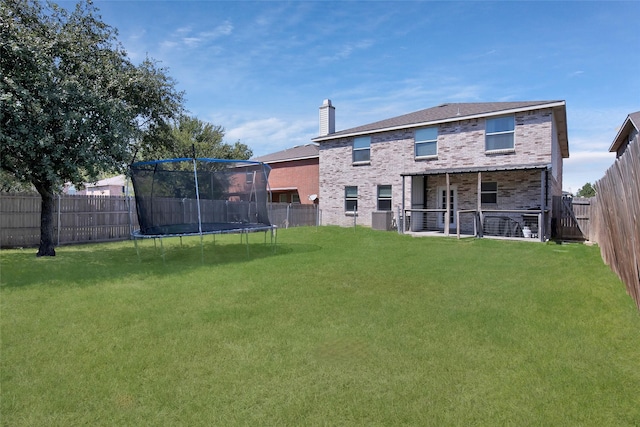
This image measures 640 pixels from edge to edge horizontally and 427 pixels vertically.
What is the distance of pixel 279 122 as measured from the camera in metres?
21.2

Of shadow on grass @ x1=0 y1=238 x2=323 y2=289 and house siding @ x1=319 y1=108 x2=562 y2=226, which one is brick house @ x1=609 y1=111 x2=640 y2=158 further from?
shadow on grass @ x1=0 y1=238 x2=323 y2=289

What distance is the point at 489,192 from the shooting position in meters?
15.0

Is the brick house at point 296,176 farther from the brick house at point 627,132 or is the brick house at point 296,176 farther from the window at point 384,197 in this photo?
the brick house at point 627,132

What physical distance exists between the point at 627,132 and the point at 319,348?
18872mm

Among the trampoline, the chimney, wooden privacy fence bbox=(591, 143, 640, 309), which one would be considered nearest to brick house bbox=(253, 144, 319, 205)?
the chimney

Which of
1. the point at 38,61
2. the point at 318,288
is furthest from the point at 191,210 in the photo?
the point at 318,288

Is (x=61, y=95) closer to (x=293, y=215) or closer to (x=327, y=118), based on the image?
(x=293, y=215)

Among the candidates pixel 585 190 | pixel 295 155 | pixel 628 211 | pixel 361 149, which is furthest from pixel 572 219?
pixel 585 190

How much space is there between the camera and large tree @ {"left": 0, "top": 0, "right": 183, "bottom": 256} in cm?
759

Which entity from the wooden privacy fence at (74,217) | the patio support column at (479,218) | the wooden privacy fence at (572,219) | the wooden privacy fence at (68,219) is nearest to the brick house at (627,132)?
the wooden privacy fence at (572,219)

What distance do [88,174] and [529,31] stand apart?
Result: 482 inches

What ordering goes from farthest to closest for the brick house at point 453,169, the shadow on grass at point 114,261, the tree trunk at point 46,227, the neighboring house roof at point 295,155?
the neighboring house roof at point 295,155, the brick house at point 453,169, the tree trunk at point 46,227, the shadow on grass at point 114,261

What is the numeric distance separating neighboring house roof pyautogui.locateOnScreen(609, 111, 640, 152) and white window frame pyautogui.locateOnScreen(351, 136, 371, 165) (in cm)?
1027

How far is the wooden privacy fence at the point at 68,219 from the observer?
10.9 metres
